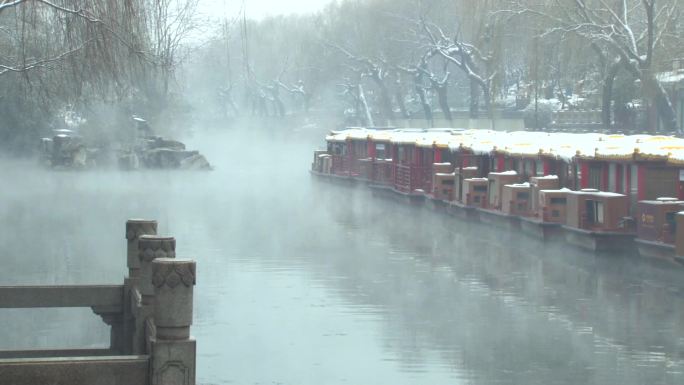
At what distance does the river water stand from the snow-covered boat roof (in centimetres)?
236

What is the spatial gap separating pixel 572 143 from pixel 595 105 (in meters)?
28.6

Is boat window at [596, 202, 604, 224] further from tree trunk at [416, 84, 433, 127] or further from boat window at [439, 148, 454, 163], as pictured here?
tree trunk at [416, 84, 433, 127]

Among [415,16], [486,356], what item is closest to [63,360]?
[486,356]

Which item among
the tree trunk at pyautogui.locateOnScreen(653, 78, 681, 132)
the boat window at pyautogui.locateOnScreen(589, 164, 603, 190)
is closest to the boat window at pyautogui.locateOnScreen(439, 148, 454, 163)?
the tree trunk at pyautogui.locateOnScreen(653, 78, 681, 132)

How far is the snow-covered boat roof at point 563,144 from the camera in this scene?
26625 millimetres

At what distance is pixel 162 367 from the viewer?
7590 mm

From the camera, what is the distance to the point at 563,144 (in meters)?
32.1

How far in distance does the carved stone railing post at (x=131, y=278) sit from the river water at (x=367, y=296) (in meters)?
→ 2.69

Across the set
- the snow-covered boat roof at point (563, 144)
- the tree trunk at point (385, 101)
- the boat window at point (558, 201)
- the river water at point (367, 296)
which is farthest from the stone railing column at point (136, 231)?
the tree trunk at point (385, 101)

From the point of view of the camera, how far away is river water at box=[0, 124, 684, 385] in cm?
1509

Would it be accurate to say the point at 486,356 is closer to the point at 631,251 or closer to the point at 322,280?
the point at 322,280

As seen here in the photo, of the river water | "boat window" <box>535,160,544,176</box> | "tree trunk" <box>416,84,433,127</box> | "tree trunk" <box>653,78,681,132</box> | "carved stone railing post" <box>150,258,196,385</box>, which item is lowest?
the river water

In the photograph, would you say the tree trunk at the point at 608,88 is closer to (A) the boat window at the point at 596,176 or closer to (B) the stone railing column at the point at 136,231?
(A) the boat window at the point at 596,176

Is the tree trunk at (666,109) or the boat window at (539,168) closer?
the boat window at (539,168)
